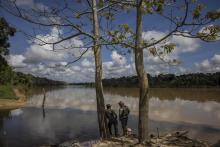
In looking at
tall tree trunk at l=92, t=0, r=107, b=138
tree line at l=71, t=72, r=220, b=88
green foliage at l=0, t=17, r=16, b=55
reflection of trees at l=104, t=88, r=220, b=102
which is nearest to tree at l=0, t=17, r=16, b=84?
green foliage at l=0, t=17, r=16, b=55

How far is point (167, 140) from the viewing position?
11.6 metres

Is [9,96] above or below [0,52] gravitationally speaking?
below

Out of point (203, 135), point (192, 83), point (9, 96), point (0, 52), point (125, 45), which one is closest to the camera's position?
point (125, 45)

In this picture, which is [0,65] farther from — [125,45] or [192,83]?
[192,83]

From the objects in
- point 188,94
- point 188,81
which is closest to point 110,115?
point 188,94

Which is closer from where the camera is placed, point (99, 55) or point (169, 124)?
point (99, 55)

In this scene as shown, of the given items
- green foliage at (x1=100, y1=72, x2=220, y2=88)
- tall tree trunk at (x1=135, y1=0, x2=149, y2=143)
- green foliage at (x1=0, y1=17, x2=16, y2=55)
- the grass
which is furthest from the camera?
green foliage at (x1=100, y1=72, x2=220, y2=88)

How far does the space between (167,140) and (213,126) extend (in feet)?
37.0

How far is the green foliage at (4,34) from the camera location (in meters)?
30.9

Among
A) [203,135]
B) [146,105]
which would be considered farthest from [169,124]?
[146,105]

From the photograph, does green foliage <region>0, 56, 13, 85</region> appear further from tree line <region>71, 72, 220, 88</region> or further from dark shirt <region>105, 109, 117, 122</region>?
tree line <region>71, 72, 220, 88</region>

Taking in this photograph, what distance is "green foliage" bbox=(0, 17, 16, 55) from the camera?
30914 millimetres

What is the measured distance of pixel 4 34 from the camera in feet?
103

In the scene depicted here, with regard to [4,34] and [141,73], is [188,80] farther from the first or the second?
[141,73]
